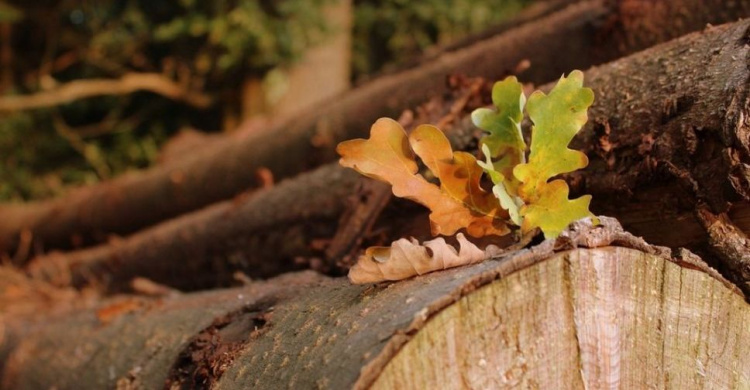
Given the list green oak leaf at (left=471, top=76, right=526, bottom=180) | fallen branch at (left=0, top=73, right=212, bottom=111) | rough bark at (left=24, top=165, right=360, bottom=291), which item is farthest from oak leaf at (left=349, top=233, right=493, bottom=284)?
fallen branch at (left=0, top=73, right=212, bottom=111)

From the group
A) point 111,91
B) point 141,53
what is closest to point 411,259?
point 111,91

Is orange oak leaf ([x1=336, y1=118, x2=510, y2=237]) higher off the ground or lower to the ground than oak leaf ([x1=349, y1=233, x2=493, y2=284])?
higher

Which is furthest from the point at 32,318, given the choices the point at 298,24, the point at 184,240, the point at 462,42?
the point at 298,24

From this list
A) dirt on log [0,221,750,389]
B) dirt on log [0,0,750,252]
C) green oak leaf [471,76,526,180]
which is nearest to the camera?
dirt on log [0,221,750,389]

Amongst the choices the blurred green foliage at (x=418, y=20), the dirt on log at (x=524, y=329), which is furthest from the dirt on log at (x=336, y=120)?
the blurred green foliage at (x=418, y=20)

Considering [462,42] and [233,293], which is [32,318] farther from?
[462,42]

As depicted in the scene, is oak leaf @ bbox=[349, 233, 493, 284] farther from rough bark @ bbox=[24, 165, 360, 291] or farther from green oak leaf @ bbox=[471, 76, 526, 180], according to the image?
rough bark @ bbox=[24, 165, 360, 291]
